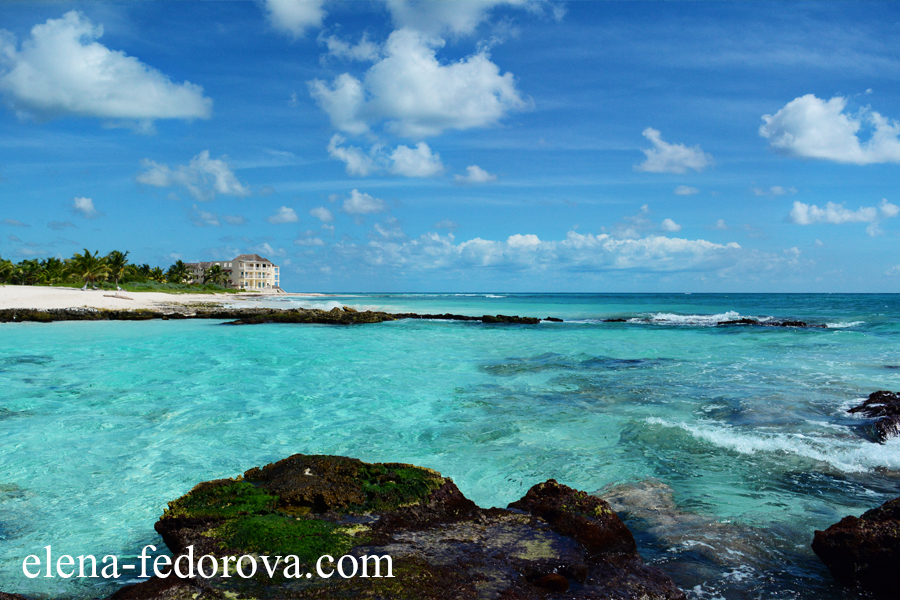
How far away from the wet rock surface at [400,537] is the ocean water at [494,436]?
0.79m

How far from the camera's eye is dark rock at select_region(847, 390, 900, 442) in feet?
29.4

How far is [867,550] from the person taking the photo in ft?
14.5

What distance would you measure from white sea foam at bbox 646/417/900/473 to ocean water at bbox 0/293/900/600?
0.05 meters

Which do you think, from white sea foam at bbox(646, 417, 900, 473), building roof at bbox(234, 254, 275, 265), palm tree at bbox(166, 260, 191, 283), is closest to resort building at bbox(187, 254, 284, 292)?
building roof at bbox(234, 254, 275, 265)

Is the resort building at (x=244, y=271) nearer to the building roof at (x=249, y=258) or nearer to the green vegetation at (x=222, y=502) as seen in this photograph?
the building roof at (x=249, y=258)

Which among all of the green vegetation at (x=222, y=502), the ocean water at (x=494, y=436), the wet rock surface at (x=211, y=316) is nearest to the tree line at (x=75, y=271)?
the wet rock surface at (x=211, y=316)

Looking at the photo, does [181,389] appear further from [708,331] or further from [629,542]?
[708,331]

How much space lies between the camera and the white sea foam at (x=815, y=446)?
7.76 m

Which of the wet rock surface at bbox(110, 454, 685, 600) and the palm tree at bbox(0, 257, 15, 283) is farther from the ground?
the palm tree at bbox(0, 257, 15, 283)

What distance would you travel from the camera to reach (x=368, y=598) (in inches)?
144

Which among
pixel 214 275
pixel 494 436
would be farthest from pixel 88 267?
pixel 494 436

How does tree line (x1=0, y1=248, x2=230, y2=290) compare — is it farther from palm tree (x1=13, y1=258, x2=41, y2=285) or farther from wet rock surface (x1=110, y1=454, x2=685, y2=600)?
wet rock surface (x1=110, y1=454, x2=685, y2=600)

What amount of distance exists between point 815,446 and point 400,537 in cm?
762

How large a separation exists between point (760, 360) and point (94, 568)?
21.2m
